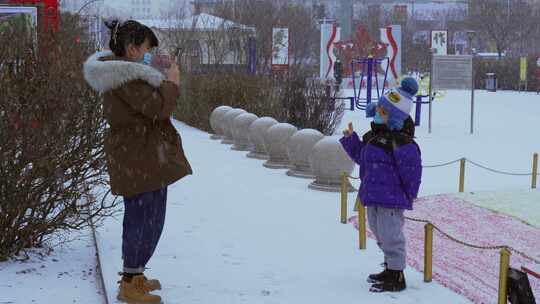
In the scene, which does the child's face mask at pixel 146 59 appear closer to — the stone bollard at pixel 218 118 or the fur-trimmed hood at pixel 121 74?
the fur-trimmed hood at pixel 121 74

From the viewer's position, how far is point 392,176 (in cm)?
573

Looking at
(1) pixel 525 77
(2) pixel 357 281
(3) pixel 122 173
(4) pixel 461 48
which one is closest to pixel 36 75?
(3) pixel 122 173

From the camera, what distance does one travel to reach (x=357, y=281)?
6129mm

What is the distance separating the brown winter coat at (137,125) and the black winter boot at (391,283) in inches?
62.3

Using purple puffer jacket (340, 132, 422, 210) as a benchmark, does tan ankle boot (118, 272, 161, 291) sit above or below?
below

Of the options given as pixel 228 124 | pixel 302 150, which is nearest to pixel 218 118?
pixel 228 124

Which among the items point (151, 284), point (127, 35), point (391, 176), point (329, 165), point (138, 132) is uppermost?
point (127, 35)

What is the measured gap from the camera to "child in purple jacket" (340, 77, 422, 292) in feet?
18.7

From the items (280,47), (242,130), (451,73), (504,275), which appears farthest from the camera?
(280,47)

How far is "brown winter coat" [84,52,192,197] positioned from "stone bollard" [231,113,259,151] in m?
10.3

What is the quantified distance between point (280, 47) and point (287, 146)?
27510mm

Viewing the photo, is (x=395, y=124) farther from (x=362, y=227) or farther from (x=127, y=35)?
(x=127, y=35)

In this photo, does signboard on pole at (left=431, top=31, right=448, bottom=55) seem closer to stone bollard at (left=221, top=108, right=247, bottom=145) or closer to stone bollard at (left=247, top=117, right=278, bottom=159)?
stone bollard at (left=221, top=108, right=247, bottom=145)

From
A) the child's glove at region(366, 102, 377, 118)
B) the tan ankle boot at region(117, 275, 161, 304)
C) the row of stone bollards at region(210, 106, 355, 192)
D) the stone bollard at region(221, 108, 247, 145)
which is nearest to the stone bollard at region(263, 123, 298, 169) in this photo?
the row of stone bollards at region(210, 106, 355, 192)
